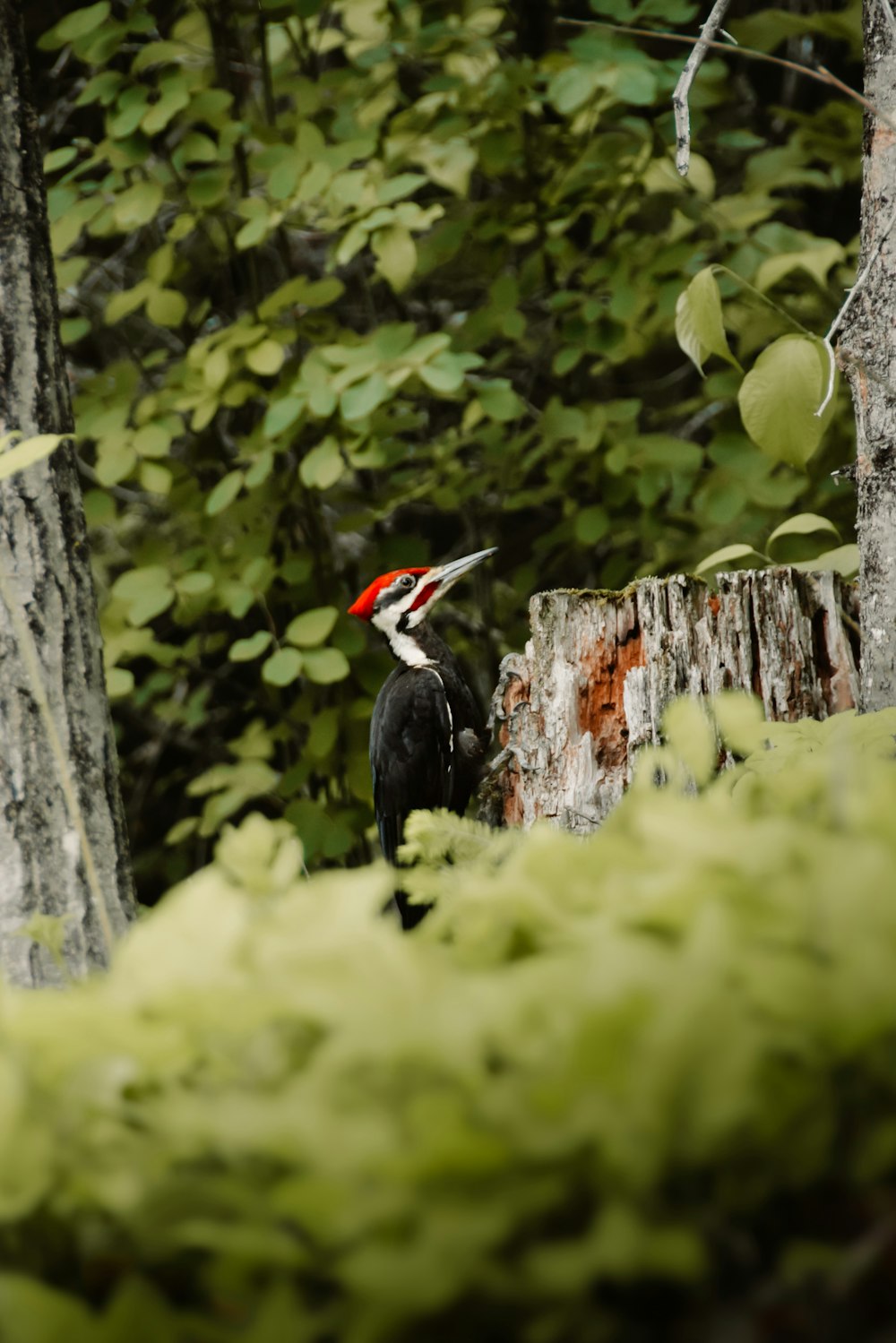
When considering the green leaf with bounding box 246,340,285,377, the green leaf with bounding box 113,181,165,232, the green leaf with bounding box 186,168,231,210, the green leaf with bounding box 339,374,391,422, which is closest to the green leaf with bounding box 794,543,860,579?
the green leaf with bounding box 339,374,391,422

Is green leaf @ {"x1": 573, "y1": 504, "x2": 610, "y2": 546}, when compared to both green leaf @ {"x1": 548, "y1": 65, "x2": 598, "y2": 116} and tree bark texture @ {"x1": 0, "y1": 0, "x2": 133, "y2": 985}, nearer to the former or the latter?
green leaf @ {"x1": 548, "y1": 65, "x2": 598, "y2": 116}

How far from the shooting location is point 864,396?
1562 mm

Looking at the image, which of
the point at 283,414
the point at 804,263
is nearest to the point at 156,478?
the point at 283,414

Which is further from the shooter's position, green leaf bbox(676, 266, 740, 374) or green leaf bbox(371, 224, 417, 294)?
green leaf bbox(371, 224, 417, 294)

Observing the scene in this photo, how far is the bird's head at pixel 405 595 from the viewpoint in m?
3.03

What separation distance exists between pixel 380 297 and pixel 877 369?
9.11 feet

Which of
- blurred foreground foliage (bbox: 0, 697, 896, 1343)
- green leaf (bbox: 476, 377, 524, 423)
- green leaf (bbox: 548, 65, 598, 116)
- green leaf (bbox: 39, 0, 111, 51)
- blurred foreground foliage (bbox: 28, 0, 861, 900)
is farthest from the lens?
green leaf (bbox: 476, 377, 524, 423)

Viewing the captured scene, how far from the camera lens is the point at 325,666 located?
2.84 m

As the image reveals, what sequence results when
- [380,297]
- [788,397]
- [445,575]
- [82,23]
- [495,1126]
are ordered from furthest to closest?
[380,297] → [445,575] → [82,23] → [788,397] → [495,1126]

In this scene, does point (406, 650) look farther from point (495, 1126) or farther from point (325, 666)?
point (495, 1126)

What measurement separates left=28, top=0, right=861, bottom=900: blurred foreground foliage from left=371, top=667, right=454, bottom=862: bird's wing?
0.61 ft

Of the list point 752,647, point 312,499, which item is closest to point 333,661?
point 312,499

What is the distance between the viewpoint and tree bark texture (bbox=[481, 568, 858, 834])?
6.12 feet

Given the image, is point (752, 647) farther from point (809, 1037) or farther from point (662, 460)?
point (809, 1037)
